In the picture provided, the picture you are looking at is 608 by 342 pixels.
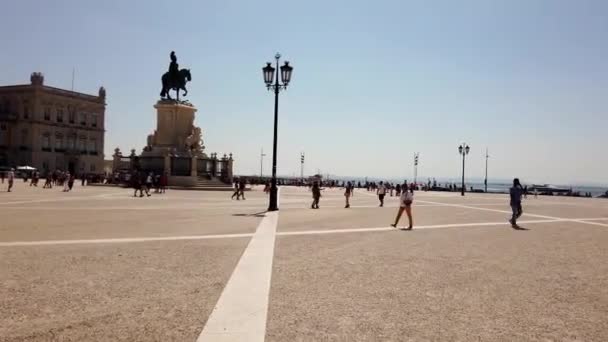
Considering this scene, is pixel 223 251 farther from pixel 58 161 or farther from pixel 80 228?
pixel 58 161

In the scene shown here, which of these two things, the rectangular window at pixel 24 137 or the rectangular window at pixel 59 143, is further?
the rectangular window at pixel 59 143

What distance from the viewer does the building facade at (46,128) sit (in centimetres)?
7738

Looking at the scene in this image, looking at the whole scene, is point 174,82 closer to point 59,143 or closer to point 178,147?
point 178,147

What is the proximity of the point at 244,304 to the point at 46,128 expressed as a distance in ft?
281

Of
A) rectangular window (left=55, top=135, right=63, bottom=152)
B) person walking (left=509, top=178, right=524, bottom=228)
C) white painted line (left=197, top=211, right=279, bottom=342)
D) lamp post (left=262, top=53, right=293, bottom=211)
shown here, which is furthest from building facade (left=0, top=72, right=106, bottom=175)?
white painted line (left=197, top=211, right=279, bottom=342)

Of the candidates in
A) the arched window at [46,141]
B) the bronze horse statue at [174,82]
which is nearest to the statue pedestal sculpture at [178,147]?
the bronze horse statue at [174,82]

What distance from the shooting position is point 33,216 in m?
14.2

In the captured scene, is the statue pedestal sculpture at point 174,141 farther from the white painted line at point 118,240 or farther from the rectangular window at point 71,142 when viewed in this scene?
the rectangular window at point 71,142

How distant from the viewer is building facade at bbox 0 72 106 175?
254ft

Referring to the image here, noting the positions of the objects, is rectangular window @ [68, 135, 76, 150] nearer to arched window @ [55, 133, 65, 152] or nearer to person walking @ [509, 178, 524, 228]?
arched window @ [55, 133, 65, 152]

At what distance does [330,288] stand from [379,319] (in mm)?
1368

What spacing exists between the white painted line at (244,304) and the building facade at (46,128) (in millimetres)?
77279

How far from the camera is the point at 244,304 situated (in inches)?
214

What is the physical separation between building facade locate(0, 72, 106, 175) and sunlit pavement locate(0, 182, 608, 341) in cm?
7485
